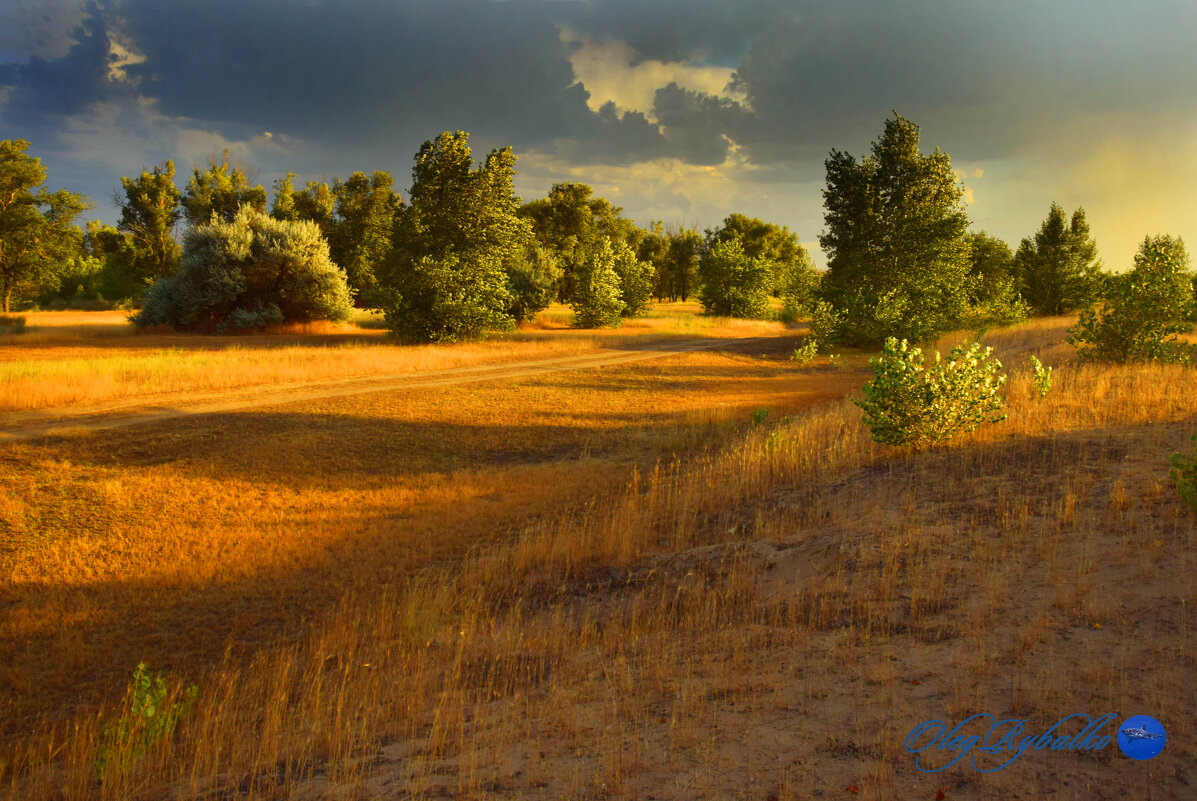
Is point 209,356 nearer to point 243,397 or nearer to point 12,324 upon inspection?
point 243,397

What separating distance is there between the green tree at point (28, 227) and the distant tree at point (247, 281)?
13922mm

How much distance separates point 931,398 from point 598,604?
5444 millimetres

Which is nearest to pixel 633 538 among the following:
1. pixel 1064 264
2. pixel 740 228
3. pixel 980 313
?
pixel 980 313

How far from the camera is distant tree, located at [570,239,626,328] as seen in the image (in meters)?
41.7

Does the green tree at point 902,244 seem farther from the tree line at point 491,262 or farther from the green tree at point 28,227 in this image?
the green tree at point 28,227

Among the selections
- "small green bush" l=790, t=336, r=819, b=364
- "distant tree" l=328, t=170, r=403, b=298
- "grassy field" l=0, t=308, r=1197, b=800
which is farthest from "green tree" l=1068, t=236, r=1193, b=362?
"distant tree" l=328, t=170, r=403, b=298

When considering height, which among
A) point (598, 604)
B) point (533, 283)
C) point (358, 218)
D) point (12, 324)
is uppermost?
point (358, 218)

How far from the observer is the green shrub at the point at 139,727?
3945 millimetres

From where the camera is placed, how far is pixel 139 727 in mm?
4480

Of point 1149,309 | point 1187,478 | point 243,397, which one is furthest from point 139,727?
point 1149,309

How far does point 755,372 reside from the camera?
24531mm

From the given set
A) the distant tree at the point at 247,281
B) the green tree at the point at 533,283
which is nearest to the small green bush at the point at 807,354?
the green tree at the point at 533,283

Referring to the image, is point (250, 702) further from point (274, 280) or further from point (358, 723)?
point (274, 280)

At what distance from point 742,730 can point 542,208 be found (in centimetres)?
5210
